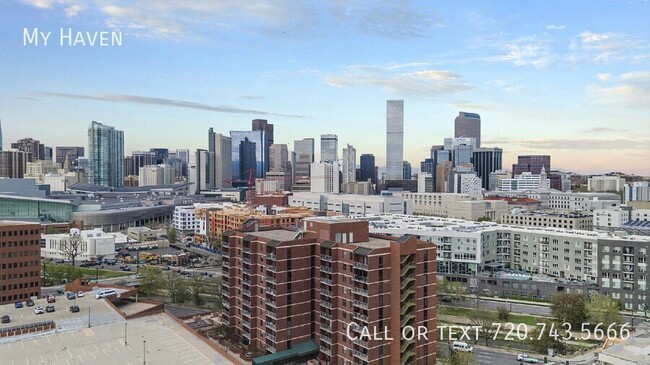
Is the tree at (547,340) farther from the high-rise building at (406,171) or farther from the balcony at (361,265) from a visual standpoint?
the high-rise building at (406,171)

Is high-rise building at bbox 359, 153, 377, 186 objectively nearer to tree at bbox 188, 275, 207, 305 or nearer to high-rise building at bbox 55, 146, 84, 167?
high-rise building at bbox 55, 146, 84, 167

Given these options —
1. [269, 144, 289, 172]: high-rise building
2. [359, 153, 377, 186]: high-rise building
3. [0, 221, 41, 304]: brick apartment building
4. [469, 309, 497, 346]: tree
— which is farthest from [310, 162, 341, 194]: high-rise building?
[469, 309, 497, 346]: tree

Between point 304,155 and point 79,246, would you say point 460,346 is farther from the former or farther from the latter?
point 304,155

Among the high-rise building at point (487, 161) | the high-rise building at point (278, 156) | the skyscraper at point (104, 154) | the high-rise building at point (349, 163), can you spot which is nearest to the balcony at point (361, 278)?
the skyscraper at point (104, 154)

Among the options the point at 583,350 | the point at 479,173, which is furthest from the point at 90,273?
the point at 479,173

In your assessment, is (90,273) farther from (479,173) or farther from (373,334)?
(479,173)

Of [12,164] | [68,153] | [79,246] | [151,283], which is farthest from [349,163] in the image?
[151,283]
